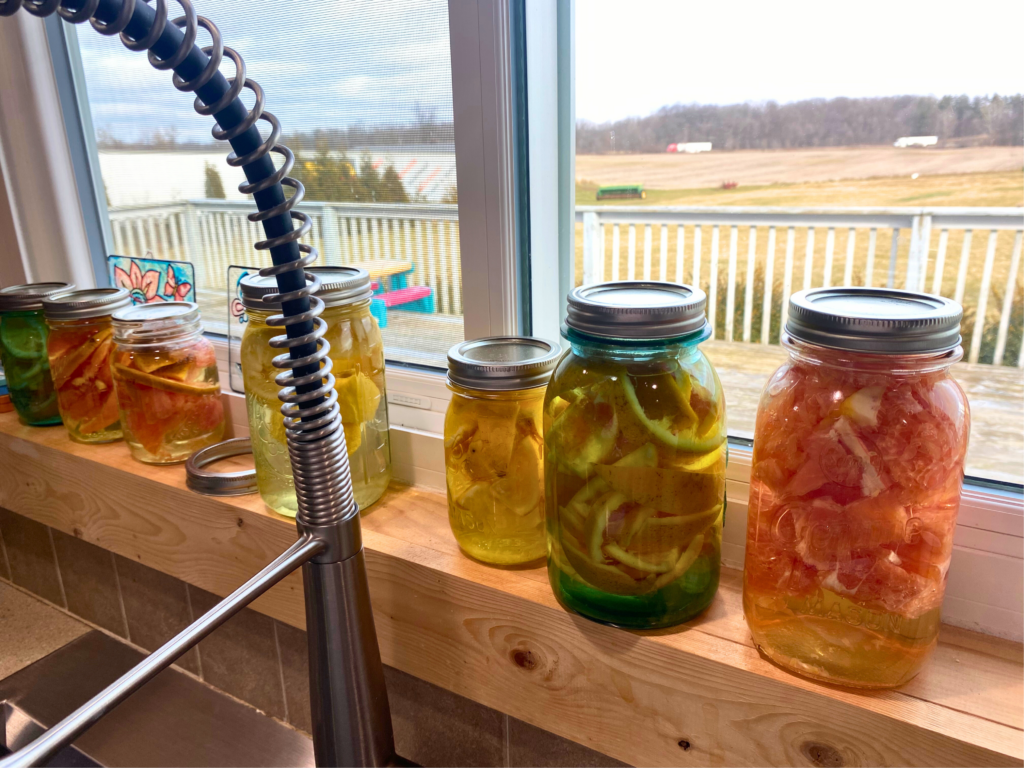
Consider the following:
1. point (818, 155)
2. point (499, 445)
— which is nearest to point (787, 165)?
point (818, 155)

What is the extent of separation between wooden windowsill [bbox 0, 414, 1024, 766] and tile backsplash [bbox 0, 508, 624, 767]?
0.10m

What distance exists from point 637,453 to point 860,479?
15 centimetres

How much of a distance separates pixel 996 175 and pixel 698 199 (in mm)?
250

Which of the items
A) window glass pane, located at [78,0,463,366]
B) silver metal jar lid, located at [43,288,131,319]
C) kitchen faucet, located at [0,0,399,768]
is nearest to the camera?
kitchen faucet, located at [0,0,399,768]

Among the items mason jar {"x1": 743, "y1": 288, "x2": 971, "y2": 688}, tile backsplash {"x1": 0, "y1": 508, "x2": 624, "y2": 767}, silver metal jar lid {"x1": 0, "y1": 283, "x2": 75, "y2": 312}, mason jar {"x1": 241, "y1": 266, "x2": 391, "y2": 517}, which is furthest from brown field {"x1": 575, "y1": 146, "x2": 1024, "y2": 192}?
silver metal jar lid {"x1": 0, "y1": 283, "x2": 75, "y2": 312}

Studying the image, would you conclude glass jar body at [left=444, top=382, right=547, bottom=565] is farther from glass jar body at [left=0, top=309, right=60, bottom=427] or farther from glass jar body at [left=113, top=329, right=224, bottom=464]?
glass jar body at [left=0, top=309, right=60, bottom=427]

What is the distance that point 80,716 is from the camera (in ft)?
1.33

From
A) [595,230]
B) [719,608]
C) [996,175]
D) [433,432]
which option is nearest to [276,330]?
[433,432]

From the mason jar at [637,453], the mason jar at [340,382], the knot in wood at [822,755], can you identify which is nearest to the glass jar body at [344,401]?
the mason jar at [340,382]

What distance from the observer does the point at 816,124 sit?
63 centimetres

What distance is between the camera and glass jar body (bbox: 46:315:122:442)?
0.93 meters

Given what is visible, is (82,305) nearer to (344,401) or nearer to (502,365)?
(344,401)

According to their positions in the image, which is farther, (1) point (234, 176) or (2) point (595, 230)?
(1) point (234, 176)

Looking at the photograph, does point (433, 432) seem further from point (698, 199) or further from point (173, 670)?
point (173, 670)
